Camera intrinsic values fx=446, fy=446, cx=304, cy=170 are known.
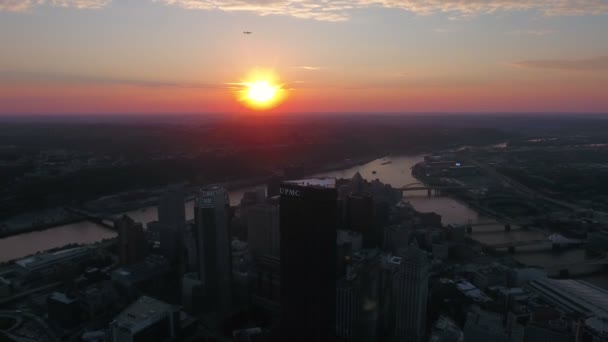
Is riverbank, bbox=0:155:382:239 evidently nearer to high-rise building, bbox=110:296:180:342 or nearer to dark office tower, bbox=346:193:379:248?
dark office tower, bbox=346:193:379:248

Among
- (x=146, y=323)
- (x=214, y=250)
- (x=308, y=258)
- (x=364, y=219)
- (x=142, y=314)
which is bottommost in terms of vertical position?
(x=146, y=323)

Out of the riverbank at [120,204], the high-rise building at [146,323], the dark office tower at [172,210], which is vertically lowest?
the riverbank at [120,204]

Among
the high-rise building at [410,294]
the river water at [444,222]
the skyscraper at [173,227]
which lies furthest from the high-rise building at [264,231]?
the river water at [444,222]

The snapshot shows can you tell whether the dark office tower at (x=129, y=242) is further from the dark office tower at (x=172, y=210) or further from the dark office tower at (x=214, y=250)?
the dark office tower at (x=214, y=250)

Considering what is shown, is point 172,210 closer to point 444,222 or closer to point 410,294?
point 410,294

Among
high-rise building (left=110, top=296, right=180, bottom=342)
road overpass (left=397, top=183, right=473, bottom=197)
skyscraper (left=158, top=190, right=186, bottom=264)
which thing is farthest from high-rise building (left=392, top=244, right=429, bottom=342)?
road overpass (left=397, top=183, right=473, bottom=197)

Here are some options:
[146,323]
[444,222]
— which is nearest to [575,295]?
[444,222]
